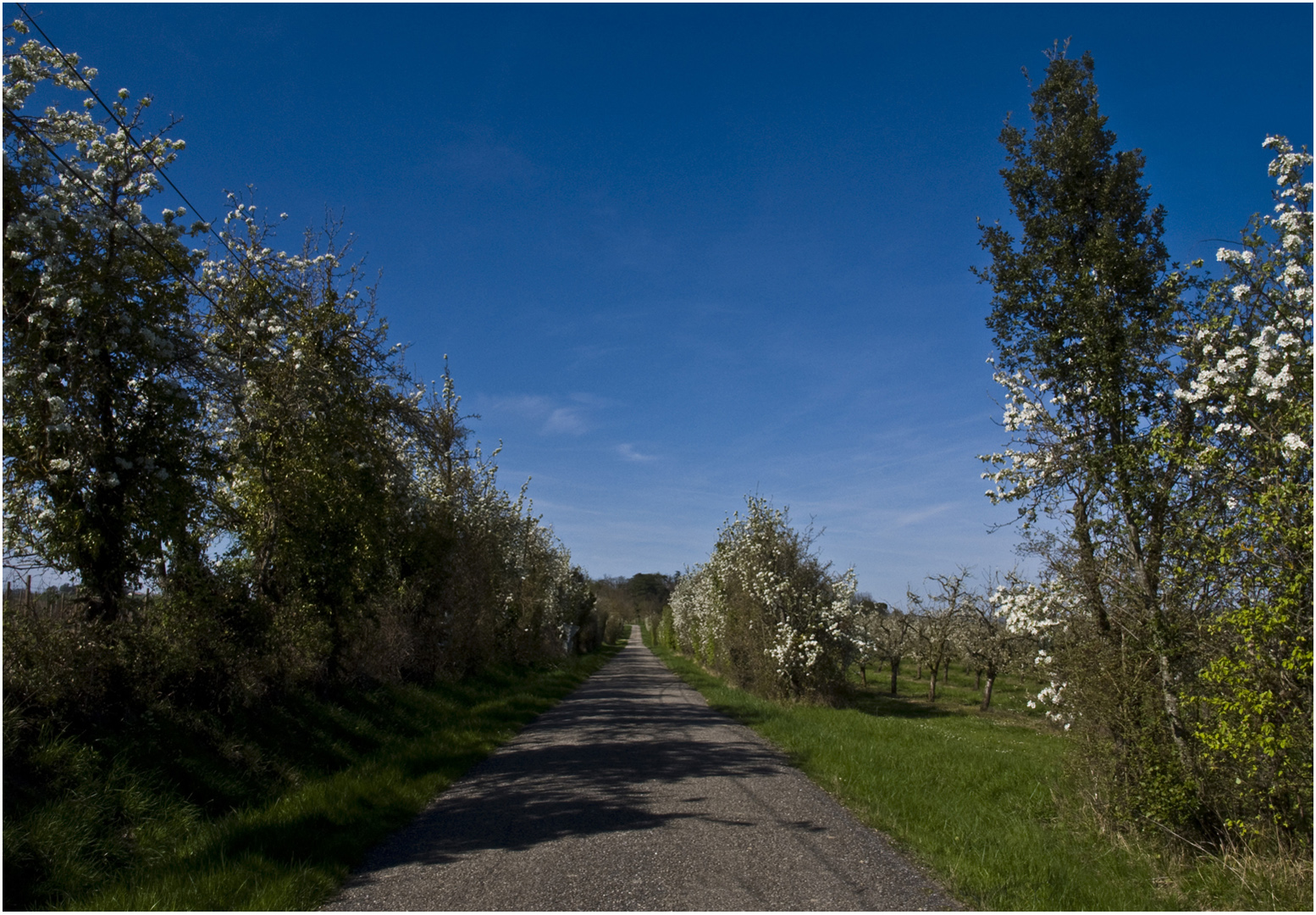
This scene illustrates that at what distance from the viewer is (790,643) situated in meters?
19.2

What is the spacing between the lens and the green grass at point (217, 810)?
16.7 feet

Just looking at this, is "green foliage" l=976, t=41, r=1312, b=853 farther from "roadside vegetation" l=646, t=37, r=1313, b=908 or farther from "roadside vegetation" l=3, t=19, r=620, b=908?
Answer: "roadside vegetation" l=3, t=19, r=620, b=908

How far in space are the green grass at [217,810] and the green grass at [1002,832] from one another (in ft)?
15.1

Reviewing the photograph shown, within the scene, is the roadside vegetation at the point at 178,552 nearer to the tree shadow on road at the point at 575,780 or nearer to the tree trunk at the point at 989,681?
the tree shadow on road at the point at 575,780

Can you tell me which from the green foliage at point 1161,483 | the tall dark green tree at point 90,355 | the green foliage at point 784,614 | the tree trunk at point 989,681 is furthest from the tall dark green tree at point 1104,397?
the tree trunk at point 989,681

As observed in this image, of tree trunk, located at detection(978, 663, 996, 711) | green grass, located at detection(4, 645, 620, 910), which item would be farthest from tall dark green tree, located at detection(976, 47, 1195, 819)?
tree trunk, located at detection(978, 663, 996, 711)

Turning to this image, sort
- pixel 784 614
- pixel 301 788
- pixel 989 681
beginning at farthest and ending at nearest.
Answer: pixel 989 681, pixel 784 614, pixel 301 788

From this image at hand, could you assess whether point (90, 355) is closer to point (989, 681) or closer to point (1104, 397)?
point (1104, 397)

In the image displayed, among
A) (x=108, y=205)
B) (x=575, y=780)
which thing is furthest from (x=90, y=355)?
(x=575, y=780)

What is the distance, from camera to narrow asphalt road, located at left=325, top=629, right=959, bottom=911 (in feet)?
16.6

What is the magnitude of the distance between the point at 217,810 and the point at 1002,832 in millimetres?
7213

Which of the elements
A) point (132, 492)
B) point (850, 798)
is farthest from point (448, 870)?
point (132, 492)

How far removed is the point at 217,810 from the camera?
280 inches

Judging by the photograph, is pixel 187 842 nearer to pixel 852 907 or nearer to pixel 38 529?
pixel 38 529
